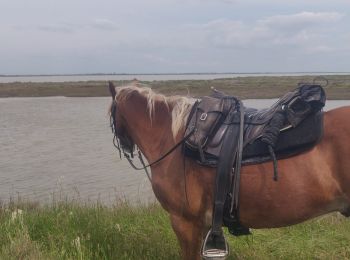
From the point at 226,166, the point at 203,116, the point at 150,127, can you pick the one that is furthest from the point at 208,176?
the point at 150,127

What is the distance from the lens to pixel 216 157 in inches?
138

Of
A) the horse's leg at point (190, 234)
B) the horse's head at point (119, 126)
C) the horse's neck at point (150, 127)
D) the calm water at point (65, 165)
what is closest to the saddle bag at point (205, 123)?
the horse's neck at point (150, 127)

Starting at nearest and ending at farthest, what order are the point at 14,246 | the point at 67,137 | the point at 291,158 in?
the point at 291,158, the point at 14,246, the point at 67,137

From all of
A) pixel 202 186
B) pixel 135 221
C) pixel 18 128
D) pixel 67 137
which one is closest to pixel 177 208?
pixel 202 186

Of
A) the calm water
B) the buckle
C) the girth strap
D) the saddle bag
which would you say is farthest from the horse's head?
the calm water

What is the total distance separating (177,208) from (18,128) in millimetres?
19869

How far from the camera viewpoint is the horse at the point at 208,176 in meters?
3.17

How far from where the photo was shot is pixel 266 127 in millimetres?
3381

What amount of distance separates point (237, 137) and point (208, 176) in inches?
15.1

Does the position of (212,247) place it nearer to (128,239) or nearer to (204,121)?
(204,121)

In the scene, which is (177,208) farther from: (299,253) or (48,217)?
(48,217)

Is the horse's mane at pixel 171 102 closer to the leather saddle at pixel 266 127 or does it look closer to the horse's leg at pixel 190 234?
the leather saddle at pixel 266 127

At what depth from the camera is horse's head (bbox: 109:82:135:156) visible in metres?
4.21

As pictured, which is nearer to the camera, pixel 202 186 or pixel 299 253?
pixel 202 186
